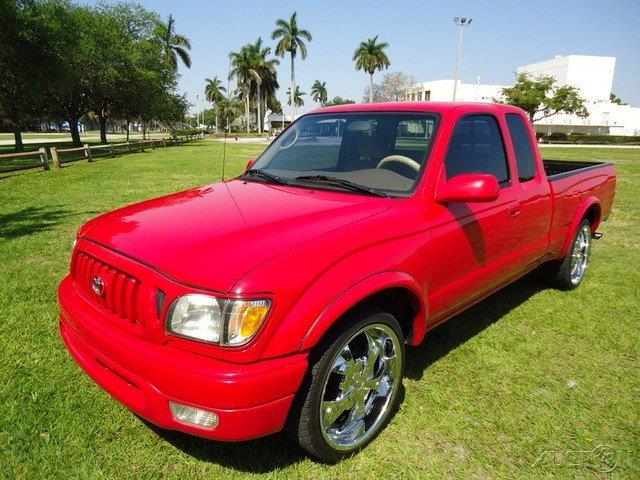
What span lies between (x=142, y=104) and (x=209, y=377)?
40295 millimetres

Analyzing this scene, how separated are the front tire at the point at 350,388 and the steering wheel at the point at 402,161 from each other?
99 centimetres

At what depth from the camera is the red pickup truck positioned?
191 centimetres

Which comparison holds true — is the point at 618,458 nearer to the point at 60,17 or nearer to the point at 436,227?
the point at 436,227

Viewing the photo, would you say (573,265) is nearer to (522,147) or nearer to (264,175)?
(522,147)

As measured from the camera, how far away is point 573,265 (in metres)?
4.83

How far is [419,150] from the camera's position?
2945 millimetres

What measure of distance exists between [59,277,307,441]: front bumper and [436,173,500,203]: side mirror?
1356 millimetres

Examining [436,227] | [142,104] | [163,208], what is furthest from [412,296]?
[142,104]

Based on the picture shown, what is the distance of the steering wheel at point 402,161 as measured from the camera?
2866 millimetres

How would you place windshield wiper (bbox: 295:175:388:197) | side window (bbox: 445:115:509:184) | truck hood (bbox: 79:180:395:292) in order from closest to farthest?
truck hood (bbox: 79:180:395:292)
windshield wiper (bbox: 295:175:388:197)
side window (bbox: 445:115:509:184)

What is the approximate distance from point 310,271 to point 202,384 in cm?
65

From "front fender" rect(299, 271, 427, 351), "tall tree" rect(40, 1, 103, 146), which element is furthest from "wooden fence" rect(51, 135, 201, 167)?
"front fender" rect(299, 271, 427, 351)

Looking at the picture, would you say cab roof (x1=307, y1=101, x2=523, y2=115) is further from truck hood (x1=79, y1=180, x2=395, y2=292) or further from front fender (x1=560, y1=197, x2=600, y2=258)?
front fender (x1=560, y1=197, x2=600, y2=258)

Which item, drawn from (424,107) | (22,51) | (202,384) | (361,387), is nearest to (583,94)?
(22,51)
